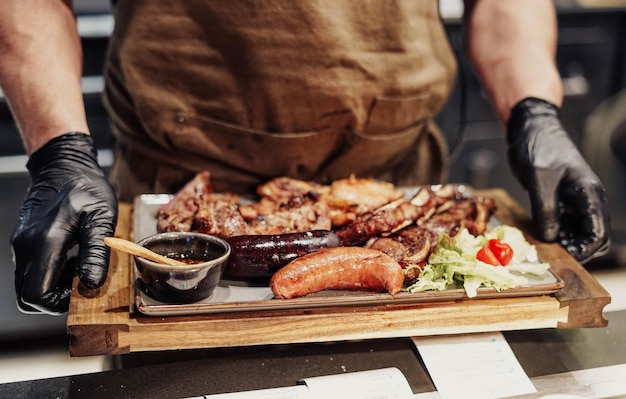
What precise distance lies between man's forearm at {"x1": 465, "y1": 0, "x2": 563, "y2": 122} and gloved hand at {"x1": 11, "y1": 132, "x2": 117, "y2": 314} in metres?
1.72

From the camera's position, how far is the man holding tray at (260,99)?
96.0 inches

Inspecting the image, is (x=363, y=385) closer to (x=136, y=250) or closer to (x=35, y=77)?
(x=136, y=250)

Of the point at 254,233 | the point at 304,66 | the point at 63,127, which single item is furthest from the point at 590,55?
the point at 63,127

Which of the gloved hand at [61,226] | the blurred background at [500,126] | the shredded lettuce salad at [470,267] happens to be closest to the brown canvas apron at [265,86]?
the gloved hand at [61,226]

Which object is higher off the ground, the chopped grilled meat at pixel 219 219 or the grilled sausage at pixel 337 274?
the grilled sausage at pixel 337 274

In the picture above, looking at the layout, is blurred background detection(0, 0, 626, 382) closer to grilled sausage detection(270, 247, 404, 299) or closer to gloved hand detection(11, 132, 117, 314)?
gloved hand detection(11, 132, 117, 314)

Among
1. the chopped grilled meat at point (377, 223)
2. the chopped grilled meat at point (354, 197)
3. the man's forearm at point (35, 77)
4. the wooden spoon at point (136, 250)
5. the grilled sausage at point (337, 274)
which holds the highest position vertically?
the man's forearm at point (35, 77)

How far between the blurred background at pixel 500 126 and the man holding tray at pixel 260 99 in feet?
6.34

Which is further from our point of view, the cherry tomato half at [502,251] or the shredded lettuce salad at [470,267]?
the cherry tomato half at [502,251]

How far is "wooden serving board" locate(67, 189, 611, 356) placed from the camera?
1971 mm

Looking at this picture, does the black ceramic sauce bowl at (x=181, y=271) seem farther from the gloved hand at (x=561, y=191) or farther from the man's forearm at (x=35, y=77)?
the gloved hand at (x=561, y=191)

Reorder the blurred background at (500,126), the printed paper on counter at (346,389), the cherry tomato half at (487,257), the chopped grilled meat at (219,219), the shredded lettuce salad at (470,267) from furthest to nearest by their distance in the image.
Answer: the blurred background at (500,126) < the chopped grilled meat at (219,219) < the cherry tomato half at (487,257) < the shredded lettuce salad at (470,267) < the printed paper on counter at (346,389)

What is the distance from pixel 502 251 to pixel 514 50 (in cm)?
109

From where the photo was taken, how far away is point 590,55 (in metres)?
5.76
